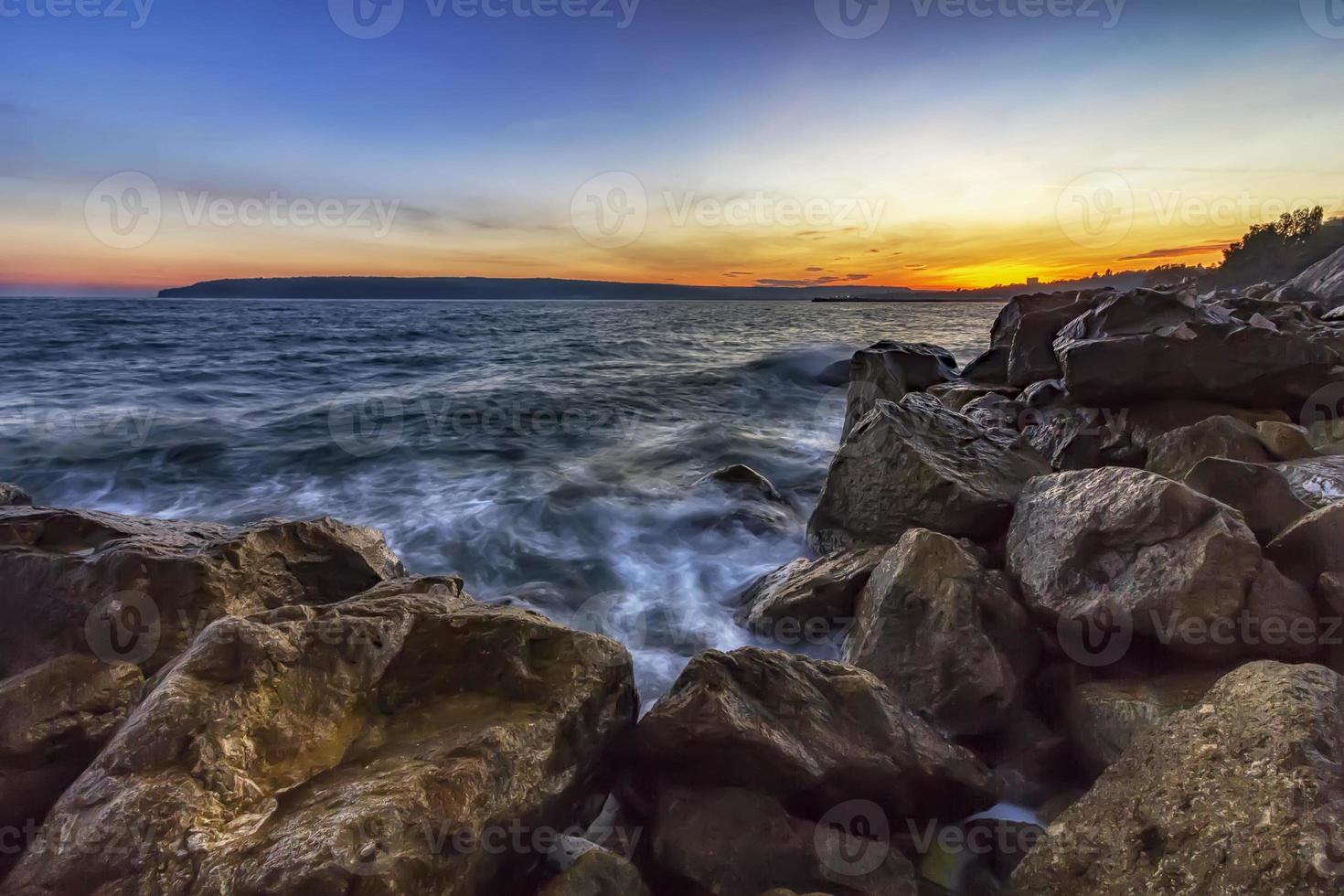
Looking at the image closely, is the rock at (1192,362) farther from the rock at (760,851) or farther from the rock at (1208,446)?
the rock at (760,851)

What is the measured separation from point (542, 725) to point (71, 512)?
13.1 ft

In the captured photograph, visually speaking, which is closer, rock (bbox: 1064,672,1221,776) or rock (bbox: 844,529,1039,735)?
rock (bbox: 1064,672,1221,776)

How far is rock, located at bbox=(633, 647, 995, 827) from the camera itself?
286cm

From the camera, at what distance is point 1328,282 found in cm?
1916

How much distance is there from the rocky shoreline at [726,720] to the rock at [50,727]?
0.01m

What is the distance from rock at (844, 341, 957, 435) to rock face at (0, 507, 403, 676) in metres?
7.72

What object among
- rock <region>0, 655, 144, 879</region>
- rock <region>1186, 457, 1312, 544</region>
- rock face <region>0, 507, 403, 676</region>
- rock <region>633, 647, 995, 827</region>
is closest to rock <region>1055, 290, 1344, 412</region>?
rock <region>1186, 457, 1312, 544</region>

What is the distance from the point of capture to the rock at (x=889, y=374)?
33.3 feet

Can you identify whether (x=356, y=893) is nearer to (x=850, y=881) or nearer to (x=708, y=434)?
(x=850, y=881)

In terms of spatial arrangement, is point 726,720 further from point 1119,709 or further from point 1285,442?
point 1285,442

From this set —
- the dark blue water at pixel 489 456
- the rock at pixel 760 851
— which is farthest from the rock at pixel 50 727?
the dark blue water at pixel 489 456

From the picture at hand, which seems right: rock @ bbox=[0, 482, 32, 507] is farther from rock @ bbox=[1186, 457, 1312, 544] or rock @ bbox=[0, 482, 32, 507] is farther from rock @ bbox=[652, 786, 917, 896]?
rock @ bbox=[1186, 457, 1312, 544]

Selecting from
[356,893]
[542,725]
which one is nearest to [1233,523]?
[542,725]

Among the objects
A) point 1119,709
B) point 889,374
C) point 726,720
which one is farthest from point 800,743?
point 889,374
